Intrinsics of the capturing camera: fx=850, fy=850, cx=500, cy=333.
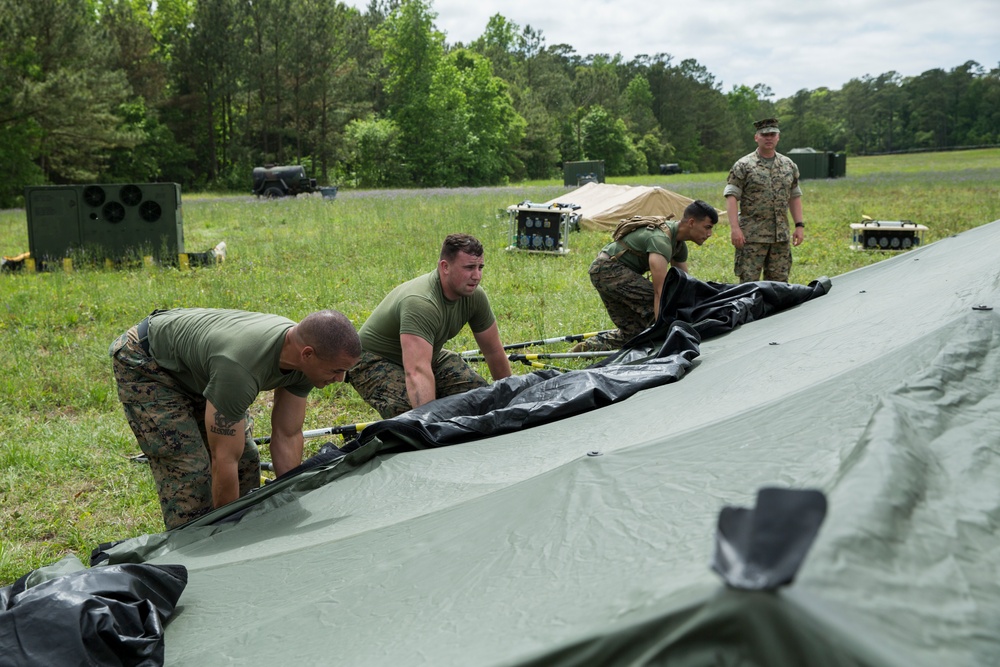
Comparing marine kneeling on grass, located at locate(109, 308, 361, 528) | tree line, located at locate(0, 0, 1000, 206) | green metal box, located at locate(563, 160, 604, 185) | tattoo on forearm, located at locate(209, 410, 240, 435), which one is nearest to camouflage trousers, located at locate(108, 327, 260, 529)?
marine kneeling on grass, located at locate(109, 308, 361, 528)

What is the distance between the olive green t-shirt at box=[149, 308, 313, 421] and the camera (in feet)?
10.6

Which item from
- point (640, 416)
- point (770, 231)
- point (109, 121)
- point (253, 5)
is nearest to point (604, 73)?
point (253, 5)

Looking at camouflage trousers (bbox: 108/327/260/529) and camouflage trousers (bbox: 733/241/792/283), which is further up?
camouflage trousers (bbox: 733/241/792/283)

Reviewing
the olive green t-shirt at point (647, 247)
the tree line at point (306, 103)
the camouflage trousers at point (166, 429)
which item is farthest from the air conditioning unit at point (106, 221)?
the tree line at point (306, 103)

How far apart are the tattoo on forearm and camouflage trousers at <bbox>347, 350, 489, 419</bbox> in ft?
4.79

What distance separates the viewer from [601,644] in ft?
4.29

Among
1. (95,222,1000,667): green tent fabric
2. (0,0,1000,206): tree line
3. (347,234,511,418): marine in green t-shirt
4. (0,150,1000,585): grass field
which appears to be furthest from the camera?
(0,0,1000,206): tree line

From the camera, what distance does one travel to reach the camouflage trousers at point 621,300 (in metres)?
6.32

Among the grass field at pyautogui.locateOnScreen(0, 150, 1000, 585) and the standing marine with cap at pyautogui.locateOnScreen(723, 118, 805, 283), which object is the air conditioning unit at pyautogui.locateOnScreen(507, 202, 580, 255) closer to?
the grass field at pyautogui.locateOnScreen(0, 150, 1000, 585)

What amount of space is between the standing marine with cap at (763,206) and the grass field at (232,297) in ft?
4.98

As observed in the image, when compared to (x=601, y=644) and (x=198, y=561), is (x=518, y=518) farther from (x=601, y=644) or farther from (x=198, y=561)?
(x=198, y=561)

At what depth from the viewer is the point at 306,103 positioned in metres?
40.4

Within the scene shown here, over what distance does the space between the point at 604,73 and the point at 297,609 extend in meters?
70.9

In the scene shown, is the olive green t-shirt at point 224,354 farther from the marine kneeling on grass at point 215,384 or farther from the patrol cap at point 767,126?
the patrol cap at point 767,126
